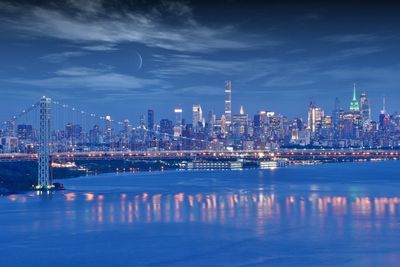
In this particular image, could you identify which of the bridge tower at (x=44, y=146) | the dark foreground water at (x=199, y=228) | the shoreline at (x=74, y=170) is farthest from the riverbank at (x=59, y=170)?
the dark foreground water at (x=199, y=228)

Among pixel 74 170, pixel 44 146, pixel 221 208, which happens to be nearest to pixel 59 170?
pixel 74 170

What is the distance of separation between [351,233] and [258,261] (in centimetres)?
310

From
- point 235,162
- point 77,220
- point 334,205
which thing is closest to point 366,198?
point 334,205

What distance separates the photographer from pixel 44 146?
19359 millimetres

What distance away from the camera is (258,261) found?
1043cm

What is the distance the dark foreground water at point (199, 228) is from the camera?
1070 centimetres

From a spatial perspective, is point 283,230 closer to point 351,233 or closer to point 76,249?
point 351,233

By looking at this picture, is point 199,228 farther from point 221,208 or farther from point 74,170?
point 74,170

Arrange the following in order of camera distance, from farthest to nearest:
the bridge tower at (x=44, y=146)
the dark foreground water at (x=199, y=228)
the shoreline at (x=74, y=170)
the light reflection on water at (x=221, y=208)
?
1. the shoreline at (x=74, y=170)
2. the bridge tower at (x=44, y=146)
3. the light reflection on water at (x=221, y=208)
4. the dark foreground water at (x=199, y=228)

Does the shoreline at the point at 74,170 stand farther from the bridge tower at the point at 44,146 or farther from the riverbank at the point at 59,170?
the bridge tower at the point at 44,146

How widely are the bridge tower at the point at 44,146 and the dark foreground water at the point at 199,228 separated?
817 mm

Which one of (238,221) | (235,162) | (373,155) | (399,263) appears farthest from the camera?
(235,162)

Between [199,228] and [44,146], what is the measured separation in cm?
755

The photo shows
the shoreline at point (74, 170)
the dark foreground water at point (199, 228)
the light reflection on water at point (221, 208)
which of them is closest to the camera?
the dark foreground water at point (199, 228)
